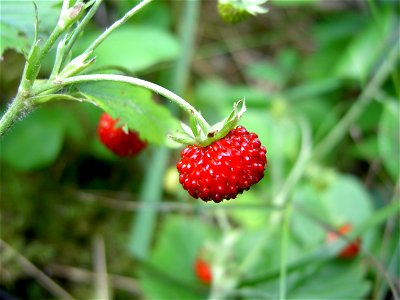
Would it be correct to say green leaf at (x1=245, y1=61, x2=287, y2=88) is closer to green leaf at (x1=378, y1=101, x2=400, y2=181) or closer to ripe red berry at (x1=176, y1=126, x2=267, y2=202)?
green leaf at (x1=378, y1=101, x2=400, y2=181)

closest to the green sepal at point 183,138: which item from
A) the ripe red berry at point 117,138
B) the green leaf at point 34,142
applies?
the ripe red berry at point 117,138

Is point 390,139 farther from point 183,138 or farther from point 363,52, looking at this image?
point 183,138

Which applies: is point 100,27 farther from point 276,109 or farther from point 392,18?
point 392,18

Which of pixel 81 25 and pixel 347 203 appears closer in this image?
Answer: pixel 81 25

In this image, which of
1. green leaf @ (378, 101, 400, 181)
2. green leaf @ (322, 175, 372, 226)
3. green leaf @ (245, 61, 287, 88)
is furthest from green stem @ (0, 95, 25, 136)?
green leaf @ (245, 61, 287, 88)

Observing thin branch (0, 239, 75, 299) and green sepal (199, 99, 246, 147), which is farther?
thin branch (0, 239, 75, 299)

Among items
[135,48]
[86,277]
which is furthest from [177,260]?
[135,48]

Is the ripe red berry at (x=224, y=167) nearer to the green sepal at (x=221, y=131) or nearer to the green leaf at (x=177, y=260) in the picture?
the green sepal at (x=221, y=131)
